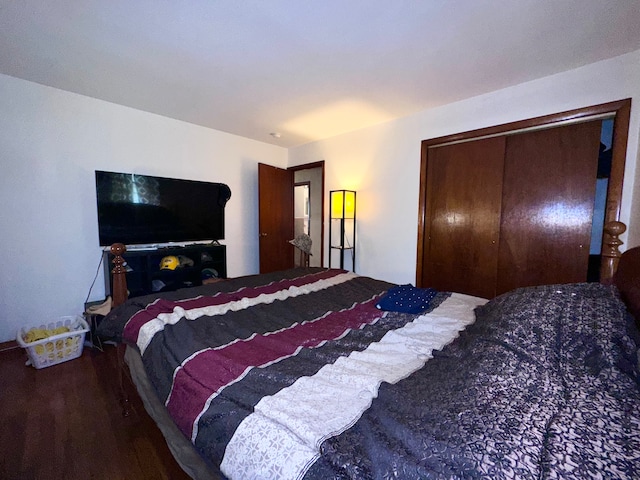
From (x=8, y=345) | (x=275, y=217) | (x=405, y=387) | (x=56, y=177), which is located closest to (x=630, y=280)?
(x=405, y=387)

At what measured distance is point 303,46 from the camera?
1.78m

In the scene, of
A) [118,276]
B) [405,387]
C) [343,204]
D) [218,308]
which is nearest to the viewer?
[405,387]

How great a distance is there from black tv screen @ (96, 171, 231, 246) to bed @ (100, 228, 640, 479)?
1.62 meters

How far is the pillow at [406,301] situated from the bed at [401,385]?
2 cm

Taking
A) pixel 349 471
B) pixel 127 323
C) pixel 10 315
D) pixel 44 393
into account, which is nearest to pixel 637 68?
pixel 349 471

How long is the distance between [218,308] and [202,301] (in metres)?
0.17

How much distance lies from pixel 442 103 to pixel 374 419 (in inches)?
116

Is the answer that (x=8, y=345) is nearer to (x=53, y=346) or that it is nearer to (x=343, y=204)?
(x=53, y=346)

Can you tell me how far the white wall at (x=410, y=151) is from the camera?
1.89 m

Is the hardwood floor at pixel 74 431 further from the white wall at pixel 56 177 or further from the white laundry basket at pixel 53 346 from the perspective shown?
the white wall at pixel 56 177

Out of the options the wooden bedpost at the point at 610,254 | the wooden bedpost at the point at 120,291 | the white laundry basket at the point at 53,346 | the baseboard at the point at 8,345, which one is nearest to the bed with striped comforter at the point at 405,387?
the wooden bedpost at the point at 120,291

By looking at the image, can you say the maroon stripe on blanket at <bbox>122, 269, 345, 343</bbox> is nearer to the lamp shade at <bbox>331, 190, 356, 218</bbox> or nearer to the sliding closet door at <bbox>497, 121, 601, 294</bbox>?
the lamp shade at <bbox>331, 190, 356, 218</bbox>

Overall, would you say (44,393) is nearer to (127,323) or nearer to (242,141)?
(127,323)

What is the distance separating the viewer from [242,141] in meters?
3.80
